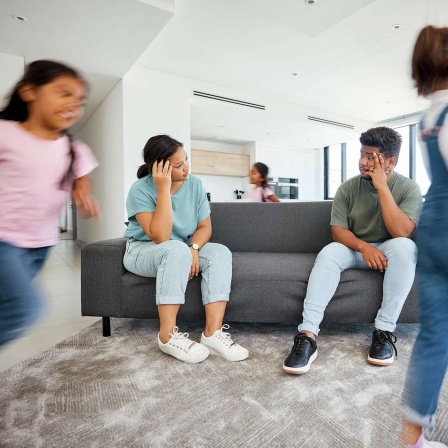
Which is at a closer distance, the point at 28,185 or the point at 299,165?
the point at 28,185

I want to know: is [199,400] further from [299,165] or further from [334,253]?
[299,165]

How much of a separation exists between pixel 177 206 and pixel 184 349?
0.71m

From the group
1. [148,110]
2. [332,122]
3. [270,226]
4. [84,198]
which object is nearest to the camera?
[84,198]

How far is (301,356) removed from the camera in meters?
1.35

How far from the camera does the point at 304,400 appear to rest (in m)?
1.14

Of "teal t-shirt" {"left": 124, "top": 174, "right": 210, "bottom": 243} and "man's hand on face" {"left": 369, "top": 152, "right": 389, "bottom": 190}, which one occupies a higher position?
"man's hand on face" {"left": 369, "top": 152, "right": 389, "bottom": 190}

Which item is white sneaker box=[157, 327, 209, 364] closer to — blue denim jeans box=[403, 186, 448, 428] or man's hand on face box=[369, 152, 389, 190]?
blue denim jeans box=[403, 186, 448, 428]

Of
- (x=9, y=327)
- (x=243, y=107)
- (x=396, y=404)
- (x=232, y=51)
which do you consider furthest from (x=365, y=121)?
(x=9, y=327)

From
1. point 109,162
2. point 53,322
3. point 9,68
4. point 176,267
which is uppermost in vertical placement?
point 9,68

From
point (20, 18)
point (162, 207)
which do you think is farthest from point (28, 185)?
point (20, 18)

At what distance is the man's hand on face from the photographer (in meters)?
1.60

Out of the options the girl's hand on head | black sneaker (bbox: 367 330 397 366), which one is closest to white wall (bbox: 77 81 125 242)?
the girl's hand on head

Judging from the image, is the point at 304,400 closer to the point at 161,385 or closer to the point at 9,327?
the point at 161,385

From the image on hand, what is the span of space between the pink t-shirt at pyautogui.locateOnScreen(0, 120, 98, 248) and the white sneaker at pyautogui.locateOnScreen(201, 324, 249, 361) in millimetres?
831
